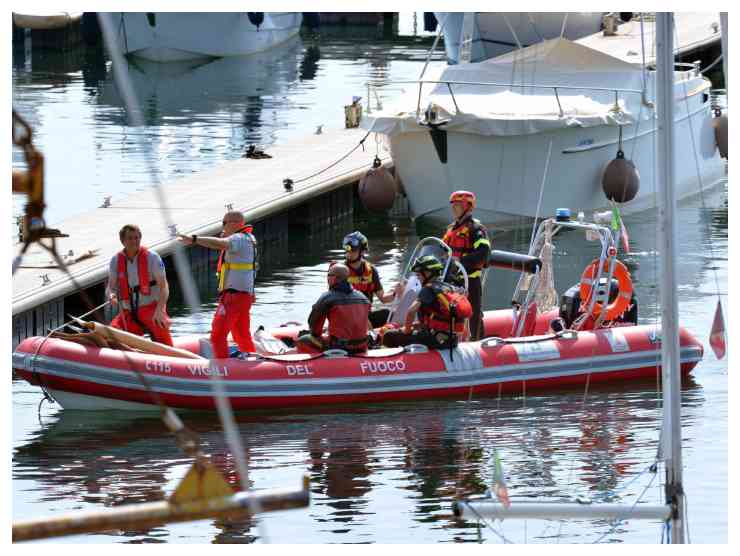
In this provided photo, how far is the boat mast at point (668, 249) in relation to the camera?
27.4 feet

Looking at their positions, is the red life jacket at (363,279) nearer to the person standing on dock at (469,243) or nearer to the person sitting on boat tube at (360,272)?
the person sitting on boat tube at (360,272)

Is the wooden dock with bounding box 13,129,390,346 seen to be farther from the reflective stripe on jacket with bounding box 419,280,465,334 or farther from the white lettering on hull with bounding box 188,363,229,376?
the reflective stripe on jacket with bounding box 419,280,465,334

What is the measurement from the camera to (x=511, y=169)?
21312 mm

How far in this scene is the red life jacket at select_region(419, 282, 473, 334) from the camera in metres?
12.7

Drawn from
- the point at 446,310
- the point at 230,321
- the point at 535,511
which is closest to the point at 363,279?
the point at 446,310

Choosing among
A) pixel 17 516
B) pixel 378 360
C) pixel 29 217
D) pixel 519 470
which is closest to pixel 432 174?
pixel 378 360

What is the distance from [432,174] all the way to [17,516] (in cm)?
1194

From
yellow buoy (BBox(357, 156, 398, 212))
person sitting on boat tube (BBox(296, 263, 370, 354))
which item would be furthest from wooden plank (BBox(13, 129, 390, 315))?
person sitting on boat tube (BBox(296, 263, 370, 354))

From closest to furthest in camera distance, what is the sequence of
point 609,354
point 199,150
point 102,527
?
point 102,527, point 609,354, point 199,150

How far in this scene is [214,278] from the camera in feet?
62.0

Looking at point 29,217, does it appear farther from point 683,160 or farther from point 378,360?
point 683,160

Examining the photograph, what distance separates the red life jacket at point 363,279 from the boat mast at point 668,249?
191 inches

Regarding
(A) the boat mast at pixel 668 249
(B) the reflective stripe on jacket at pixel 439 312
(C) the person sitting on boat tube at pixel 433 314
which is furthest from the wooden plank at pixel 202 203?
(A) the boat mast at pixel 668 249

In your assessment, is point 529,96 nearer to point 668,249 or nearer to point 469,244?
point 469,244
